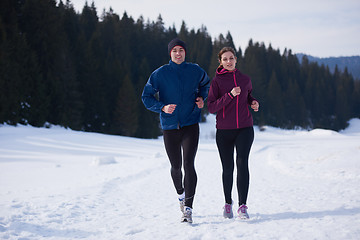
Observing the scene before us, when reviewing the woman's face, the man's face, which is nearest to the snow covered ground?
the woman's face

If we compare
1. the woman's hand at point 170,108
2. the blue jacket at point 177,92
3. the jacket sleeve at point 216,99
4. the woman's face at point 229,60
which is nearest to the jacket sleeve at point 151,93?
the blue jacket at point 177,92

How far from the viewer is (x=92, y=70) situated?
37.0 meters

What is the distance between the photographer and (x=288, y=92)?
226 feet

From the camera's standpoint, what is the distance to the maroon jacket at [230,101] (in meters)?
3.60

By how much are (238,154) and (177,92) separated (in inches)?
43.1

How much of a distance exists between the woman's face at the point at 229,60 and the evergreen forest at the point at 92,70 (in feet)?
76.5

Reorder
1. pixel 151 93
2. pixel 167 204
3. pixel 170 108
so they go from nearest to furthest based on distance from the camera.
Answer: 1. pixel 170 108
2. pixel 151 93
3. pixel 167 204

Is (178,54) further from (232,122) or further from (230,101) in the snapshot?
(232,122)

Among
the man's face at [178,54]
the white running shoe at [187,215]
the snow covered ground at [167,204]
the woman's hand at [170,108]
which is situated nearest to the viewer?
the snow covered ground at [167,204]

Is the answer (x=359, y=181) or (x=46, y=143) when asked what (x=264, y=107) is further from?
(x=359, y=181)

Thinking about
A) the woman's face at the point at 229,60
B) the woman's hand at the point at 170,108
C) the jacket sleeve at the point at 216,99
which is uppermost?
the woman's face at the point at 229,60

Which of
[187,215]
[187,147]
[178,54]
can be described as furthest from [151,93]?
[187,215]

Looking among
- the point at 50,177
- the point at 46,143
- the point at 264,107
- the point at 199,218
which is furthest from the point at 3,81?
the point at 264,107

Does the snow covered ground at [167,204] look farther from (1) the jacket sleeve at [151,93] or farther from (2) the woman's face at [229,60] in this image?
(2) the woman's face at [229,60]
